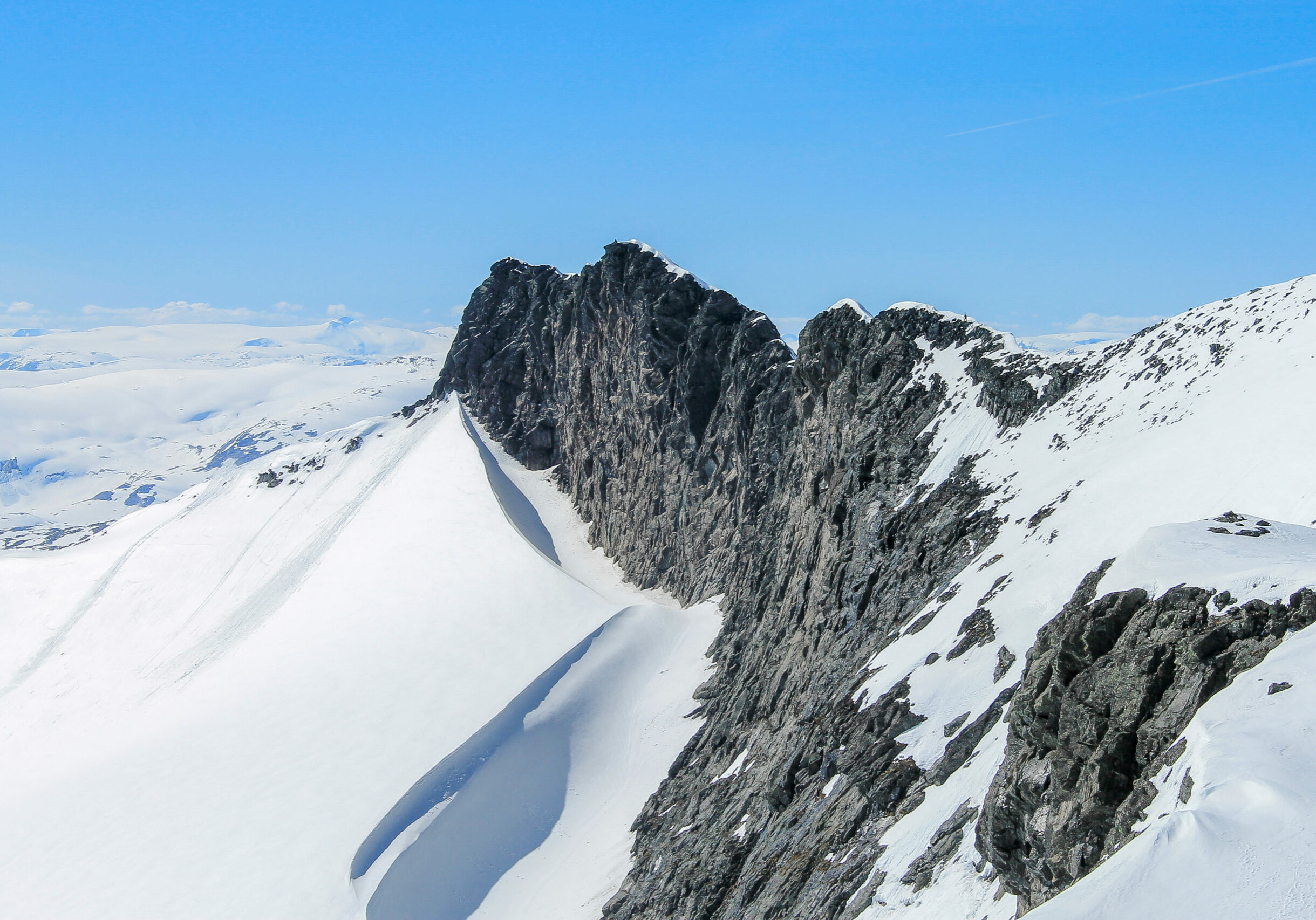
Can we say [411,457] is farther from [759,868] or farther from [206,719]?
[759,868]

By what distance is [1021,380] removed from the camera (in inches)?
1791

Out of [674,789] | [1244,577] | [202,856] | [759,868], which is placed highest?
[1244,577]

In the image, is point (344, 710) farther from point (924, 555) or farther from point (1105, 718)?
point (1105, 718)

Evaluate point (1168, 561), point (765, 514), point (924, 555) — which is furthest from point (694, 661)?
point (1168, 561)

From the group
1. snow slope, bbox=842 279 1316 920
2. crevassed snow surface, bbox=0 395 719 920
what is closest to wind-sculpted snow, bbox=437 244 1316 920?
snow slope, bbox=842 279 1316 920

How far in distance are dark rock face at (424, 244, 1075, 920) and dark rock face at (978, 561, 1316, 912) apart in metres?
3.70

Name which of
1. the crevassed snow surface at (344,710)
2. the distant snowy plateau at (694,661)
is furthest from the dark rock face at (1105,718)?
the crevassed snow surface at (344,710)

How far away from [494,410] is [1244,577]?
108m

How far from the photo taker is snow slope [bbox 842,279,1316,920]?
11.3 metres

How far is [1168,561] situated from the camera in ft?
55.6

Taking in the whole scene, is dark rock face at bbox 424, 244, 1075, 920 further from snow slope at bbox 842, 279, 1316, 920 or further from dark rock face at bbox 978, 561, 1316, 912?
dark rock face at bbox 978, 561, 1316, 912

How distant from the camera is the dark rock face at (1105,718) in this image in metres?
13.9

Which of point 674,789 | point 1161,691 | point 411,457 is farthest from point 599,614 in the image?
point 1161,691

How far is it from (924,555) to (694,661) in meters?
31.3
